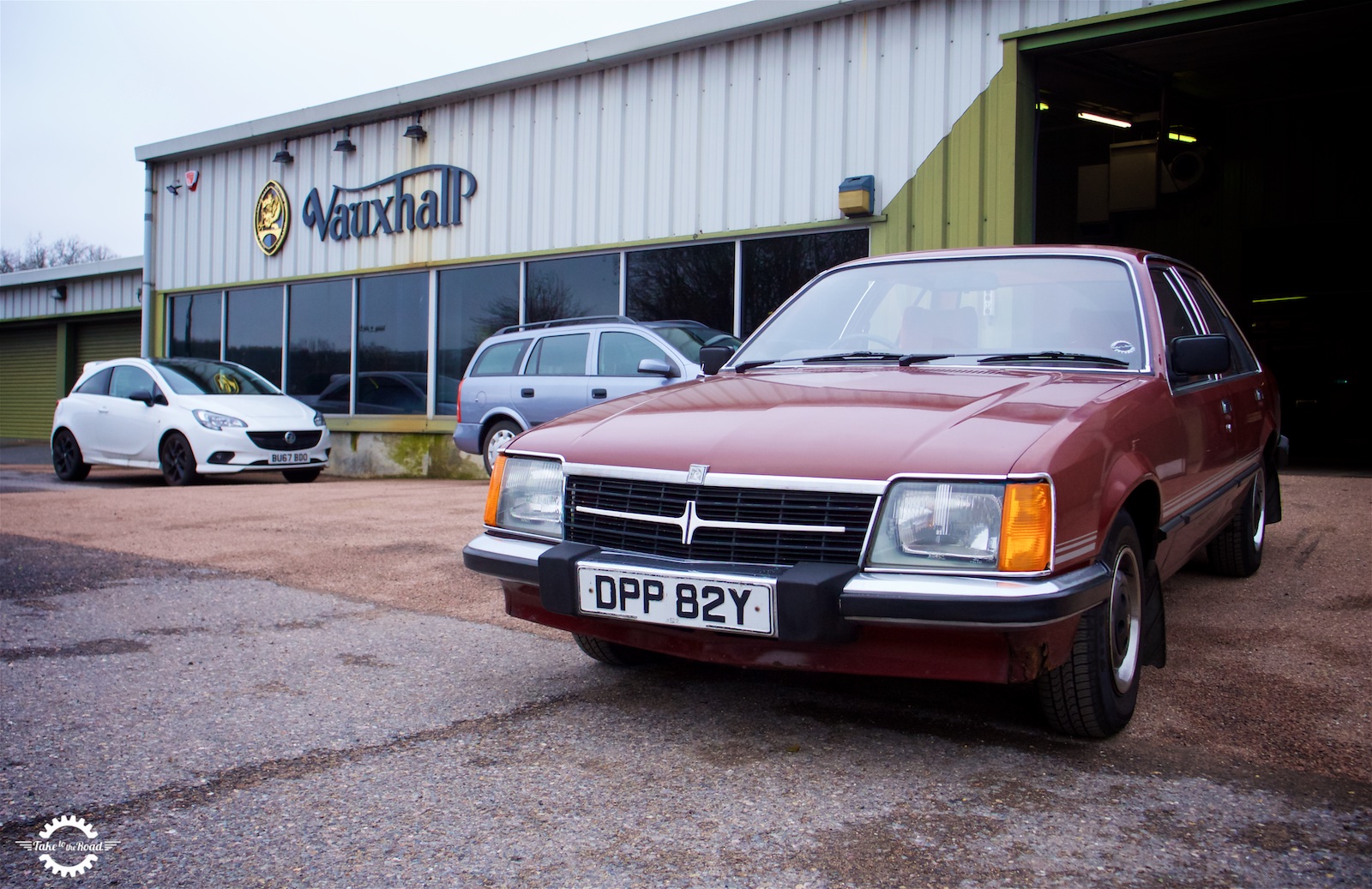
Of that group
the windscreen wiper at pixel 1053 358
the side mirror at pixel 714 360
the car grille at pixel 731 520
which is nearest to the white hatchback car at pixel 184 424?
the side mirror at pixel 714 360

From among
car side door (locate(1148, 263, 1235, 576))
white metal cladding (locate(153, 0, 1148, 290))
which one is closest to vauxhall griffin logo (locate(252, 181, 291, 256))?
white metal cladding (locate(153, 0, 1148, 290))

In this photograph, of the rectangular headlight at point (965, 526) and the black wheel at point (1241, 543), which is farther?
the black wheel at point (1241, 543)

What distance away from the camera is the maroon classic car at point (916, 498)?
2508 millimetres

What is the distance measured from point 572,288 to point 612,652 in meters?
9.54

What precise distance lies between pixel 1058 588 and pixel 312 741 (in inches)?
78.3

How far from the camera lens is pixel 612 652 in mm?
3574

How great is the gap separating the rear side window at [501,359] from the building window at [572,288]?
1125 millimetres

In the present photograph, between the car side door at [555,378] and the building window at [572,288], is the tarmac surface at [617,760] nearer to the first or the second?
the car side door at [555,378]

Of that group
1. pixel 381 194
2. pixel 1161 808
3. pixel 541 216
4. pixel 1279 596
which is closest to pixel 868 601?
pixel 1161 808

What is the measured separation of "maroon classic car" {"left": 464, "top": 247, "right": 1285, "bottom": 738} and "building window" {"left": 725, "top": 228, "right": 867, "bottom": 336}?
22.0ft

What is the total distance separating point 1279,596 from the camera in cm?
481

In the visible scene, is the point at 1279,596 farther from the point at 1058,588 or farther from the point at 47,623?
the point at 47,623

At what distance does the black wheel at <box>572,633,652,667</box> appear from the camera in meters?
3.54

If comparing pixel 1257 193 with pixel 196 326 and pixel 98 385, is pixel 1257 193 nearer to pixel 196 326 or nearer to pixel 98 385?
pixel 98 385
